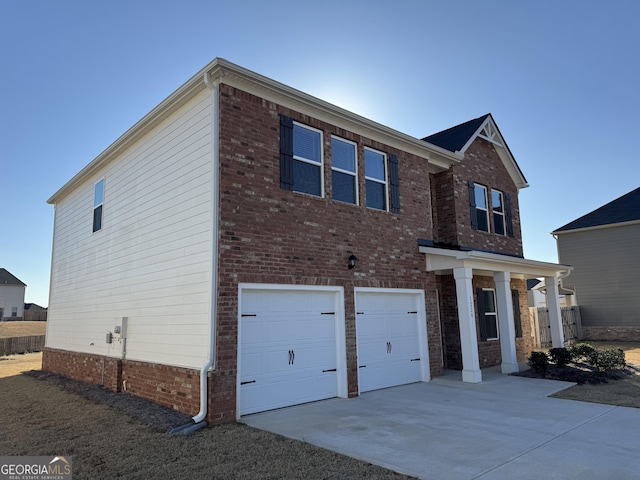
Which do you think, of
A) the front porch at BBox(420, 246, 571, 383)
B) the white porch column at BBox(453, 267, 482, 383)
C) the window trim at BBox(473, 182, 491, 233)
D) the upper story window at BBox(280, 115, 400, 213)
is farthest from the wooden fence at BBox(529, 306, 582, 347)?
the upper story window at BBox(280, 115, 400, 213)

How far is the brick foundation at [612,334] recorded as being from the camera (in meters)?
21.2

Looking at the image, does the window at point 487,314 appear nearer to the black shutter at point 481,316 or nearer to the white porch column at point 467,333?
the black shutter at point 481,316

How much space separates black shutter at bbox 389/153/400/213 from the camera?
1071cm

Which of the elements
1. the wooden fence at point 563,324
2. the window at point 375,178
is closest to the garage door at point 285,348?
the window at point 375,178

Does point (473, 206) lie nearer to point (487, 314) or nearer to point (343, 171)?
point (487, 314)

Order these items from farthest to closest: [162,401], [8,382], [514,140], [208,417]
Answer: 1. [514,140]
2. [8,382]
3. [162,401]
4. [208,417]

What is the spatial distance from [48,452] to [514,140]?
53.2ft

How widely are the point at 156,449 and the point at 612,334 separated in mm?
23532

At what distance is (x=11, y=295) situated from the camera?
4900 centimetres

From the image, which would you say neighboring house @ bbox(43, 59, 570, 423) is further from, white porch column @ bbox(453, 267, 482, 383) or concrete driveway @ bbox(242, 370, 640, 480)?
concrete driveway @ bbox(242, 370, 640, 480)

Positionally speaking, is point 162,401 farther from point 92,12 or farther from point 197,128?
point 92,12

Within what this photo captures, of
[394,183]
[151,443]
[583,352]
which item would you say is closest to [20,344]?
[151,443]

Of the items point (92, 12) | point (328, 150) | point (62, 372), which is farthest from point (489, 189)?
point (62, 372)

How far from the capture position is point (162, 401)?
7.96 m
